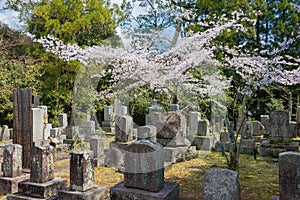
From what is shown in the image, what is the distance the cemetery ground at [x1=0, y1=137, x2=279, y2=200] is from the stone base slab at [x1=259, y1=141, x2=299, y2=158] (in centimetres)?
44

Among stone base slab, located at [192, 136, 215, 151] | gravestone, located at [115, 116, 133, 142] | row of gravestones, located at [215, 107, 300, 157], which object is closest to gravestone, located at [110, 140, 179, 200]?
gravestone, located at [115, 116, 133, 142]

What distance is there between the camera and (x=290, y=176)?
11.1 feet

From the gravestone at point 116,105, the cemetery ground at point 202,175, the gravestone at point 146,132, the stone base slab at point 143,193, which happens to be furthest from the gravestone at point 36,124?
the gravestone at point 116,105

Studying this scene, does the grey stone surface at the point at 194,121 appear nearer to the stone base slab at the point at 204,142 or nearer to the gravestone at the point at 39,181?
the stone base slab at the point at 204,142

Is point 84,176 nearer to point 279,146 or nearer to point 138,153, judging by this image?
point 138,153

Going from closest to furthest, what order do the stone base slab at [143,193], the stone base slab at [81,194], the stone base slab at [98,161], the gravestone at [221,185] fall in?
1. the gravestone at [221,185]
2. the stone base slab at [143,193]
3. the stone base slab at [81,194]
4. the stone base slab at [98,161]

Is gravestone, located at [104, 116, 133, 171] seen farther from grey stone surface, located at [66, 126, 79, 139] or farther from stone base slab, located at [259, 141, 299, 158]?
stone base slab, located at [259, 141, 299, 158]

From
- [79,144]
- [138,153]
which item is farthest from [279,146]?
[79,144]

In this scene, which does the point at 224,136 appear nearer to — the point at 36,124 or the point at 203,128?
the point at 203,128

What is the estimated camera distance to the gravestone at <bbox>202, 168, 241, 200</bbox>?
3.23 metres

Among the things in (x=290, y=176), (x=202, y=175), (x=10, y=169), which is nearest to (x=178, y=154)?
(x=202, y=175)

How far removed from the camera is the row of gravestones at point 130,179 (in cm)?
331

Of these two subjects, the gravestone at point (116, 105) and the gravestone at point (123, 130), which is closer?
the gravestone at point (123, 130)

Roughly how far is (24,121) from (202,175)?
413cm
